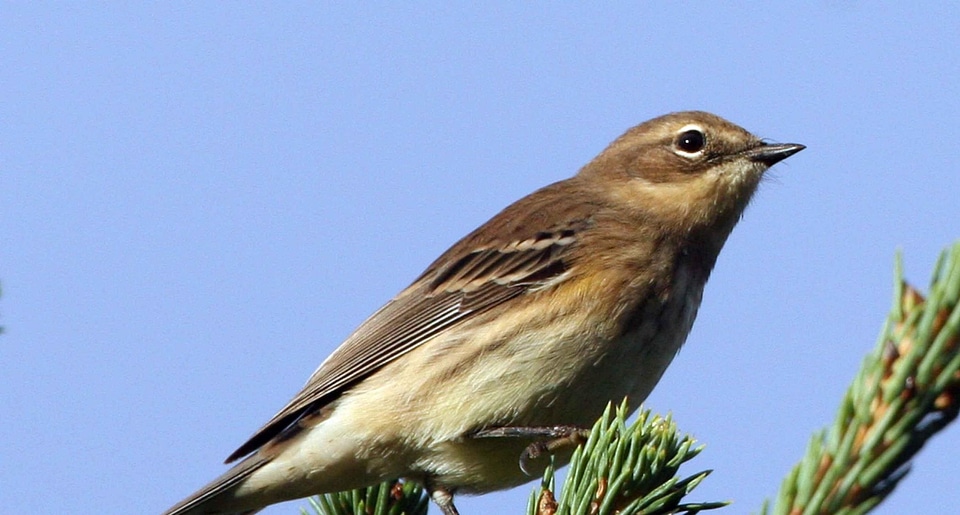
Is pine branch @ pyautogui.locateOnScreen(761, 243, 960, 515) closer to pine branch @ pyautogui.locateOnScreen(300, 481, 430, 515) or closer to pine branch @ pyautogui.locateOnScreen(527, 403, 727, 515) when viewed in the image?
pine branch @ pyautogui.locateOnScreen(527, 403, 727, 515)

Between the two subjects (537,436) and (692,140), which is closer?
(537,436)

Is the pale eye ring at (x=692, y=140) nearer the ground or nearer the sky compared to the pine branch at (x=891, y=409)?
nearer the sky

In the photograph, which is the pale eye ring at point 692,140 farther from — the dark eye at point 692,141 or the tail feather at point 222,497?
the tail feather at point 222,497

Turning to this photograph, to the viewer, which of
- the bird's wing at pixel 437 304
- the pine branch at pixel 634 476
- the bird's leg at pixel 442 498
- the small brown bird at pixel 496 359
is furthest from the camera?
the bird's wing at pixel 437 304

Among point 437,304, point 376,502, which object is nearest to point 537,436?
point 376,502

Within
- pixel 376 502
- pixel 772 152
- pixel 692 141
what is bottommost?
pixel 376 502

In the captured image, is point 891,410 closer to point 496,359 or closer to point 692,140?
point 496,359

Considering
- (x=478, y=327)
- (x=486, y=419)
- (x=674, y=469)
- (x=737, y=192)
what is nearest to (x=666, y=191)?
(x=737, y=192)

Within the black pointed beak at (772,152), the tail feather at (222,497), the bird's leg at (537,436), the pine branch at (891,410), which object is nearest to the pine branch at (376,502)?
the bird's leg at (537,436)
